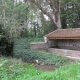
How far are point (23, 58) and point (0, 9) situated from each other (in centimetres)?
431

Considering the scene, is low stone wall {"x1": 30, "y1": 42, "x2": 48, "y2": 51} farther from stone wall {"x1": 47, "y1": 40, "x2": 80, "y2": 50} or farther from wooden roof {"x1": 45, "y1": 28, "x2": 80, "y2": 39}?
wooden roof {"x1": 45, "y1": 28, "x2": 80, "y2": 39}

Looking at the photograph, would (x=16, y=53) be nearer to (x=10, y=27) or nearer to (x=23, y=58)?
(x=23, y=58)

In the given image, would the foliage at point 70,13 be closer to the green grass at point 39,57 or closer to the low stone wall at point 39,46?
the low stone wall at point 39,46

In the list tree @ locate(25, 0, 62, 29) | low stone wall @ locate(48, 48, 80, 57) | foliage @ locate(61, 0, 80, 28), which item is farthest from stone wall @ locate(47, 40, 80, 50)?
foliage @ locate(61, 0, 80, 28)

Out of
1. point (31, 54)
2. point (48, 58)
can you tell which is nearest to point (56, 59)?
point (48, 58)

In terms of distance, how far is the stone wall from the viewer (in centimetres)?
1497

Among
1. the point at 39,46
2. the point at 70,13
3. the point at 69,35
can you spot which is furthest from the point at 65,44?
the point at 70,13

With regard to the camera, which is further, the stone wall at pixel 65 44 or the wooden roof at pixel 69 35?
the stone wall at pixel 65 44

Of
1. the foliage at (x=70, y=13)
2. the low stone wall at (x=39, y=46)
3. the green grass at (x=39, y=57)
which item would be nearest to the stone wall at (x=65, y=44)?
the low stone wall at (x=39, y=46)

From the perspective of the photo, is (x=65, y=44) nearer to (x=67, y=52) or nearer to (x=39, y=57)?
(x=67, y=52)

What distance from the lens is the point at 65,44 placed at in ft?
53.1

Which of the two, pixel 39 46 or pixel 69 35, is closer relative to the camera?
pixel 69 35

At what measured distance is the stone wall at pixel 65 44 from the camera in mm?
14973

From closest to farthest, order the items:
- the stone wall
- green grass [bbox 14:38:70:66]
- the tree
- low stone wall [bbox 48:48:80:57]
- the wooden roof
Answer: green grass [bbox 14:38:70:66]
low stone wall [bbox 48:48:80:57]
the wooden roof
the stone wall
the tree
